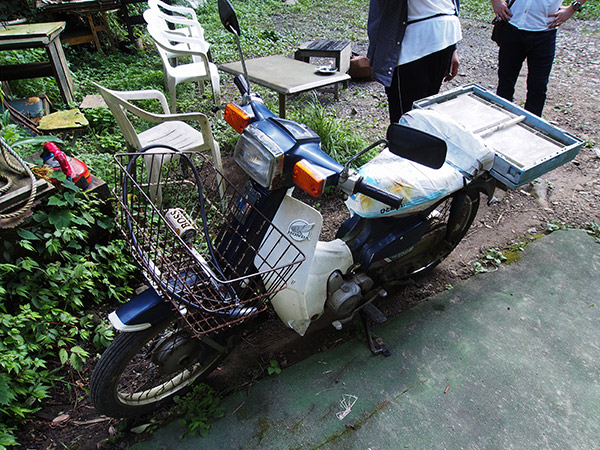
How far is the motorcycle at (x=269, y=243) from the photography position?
1628 millimetres

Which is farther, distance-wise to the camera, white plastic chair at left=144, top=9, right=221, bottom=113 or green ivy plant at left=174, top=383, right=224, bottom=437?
white plastic chair at left=144, top=9, right=221, bottom=113

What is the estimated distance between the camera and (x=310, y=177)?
1.56 meters

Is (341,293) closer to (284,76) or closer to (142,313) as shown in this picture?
(142,313)

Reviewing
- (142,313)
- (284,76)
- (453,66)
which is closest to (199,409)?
(142,313)

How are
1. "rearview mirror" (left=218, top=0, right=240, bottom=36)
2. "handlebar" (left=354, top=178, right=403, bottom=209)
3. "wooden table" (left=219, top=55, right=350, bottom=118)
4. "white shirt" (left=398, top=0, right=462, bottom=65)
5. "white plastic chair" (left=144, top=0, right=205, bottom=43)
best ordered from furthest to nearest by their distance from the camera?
"white plastic chair" (left=144, top=0, right=205, bottom=43), "wooden table" (left=219, top=55, right=350, bottom=118), "white shirt" (left=398, top=0, right=462, bottom=65), "rearview mirror" (left=218, top=0, right=240, bottom=36), "handlebar" (left=354, top=178, right=403, bottom=209)

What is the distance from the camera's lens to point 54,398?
6.91 ft

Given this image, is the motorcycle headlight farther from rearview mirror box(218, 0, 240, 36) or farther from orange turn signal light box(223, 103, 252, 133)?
rearview mirror box(218, 0, 240, 36)

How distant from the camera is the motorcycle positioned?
64.1 inches

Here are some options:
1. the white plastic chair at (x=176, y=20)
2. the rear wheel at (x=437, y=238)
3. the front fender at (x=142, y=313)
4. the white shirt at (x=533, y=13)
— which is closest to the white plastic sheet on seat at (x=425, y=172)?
the rear wheel at (x=437, y=238)

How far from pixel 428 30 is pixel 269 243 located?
1875 mm

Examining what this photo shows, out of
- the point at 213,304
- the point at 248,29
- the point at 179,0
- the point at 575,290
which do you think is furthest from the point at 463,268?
the point at 179,0

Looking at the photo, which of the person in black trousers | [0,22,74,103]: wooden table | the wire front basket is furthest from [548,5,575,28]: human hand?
[0,22,74,103]: wooden table

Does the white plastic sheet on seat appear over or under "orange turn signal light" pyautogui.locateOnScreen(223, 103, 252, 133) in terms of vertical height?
under

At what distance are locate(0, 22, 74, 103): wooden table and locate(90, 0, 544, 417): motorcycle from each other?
11.4 feet
